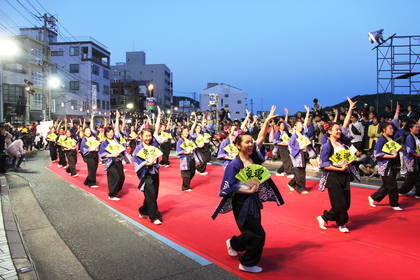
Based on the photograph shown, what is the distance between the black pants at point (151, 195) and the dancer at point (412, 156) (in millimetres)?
5447

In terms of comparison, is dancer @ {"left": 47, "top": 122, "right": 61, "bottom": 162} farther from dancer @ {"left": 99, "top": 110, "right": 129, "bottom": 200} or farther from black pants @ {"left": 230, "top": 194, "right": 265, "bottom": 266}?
black pants @ {"left": 230, "top": 194, "right": 265, "bottom": 266}

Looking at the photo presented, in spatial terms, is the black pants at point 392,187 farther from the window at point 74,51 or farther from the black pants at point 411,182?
the window at point 74,51

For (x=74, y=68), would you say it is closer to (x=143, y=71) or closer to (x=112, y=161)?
(x=143, y=71)

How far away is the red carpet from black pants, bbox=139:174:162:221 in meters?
0.19

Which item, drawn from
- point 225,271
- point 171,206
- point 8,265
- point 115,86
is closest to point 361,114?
point 171,206

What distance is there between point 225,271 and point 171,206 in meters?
3.60

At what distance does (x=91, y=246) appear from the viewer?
505 cm

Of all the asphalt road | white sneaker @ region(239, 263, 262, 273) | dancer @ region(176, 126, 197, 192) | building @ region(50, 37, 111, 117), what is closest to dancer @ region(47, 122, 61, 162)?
the asphalt road

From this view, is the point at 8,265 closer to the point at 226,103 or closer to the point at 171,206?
the point at 171,206

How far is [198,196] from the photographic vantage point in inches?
334

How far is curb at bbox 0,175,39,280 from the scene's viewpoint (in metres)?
4.00

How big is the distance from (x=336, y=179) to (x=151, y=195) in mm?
3299

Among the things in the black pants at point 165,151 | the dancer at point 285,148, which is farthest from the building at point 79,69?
the dancer at point 285,148

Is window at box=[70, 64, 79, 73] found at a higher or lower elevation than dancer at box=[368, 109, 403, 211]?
higher
